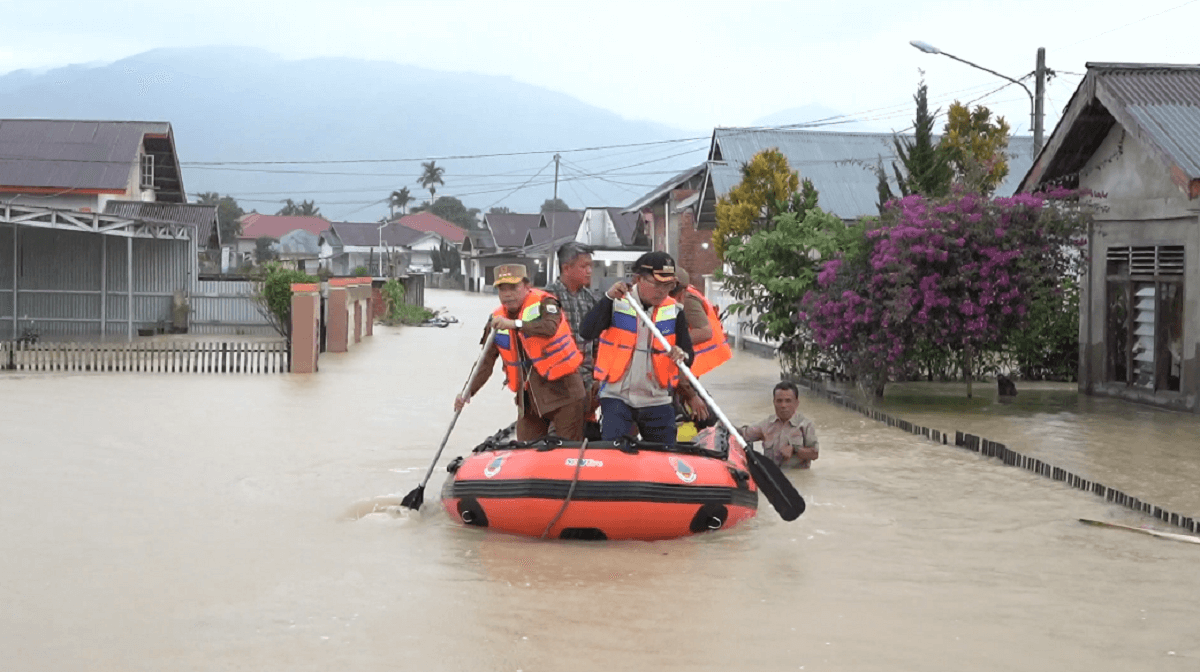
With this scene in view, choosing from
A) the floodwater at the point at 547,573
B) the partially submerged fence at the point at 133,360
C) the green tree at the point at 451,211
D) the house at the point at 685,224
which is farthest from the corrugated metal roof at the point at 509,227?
the floodwater at the point at 547,573

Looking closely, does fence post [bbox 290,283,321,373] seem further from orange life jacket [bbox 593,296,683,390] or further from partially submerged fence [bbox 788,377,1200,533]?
orange life jacket [bbox 593,296,683,390]

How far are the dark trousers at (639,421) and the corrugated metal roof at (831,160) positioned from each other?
27.4 m

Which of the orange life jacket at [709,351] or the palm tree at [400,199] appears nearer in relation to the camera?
the orange life jacket at [709,351]

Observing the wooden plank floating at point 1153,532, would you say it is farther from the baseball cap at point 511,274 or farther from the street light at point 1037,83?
the street light at point 1037,83

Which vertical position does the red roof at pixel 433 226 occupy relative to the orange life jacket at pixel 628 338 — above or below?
above

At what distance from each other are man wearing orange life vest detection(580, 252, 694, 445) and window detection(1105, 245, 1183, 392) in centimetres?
952

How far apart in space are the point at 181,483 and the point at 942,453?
287 inches

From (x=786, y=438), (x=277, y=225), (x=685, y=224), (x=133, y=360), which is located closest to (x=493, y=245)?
(x=277, y=225)

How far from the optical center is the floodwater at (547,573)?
7055 mm

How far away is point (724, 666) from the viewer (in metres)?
6.80

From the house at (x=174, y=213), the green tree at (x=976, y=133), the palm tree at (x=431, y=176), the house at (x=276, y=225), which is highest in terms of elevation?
the palm tree at (x=431, y=176)

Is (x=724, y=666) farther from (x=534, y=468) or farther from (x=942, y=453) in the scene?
(x=942, y=453)

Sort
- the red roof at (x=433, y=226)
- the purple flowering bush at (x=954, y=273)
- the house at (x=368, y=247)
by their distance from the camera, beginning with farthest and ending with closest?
the red roof at (x=433, y=226), the house at (x=368, y=247), the purple flowering bush at (x=954, y=273)

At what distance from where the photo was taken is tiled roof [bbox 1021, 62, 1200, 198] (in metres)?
16.2
